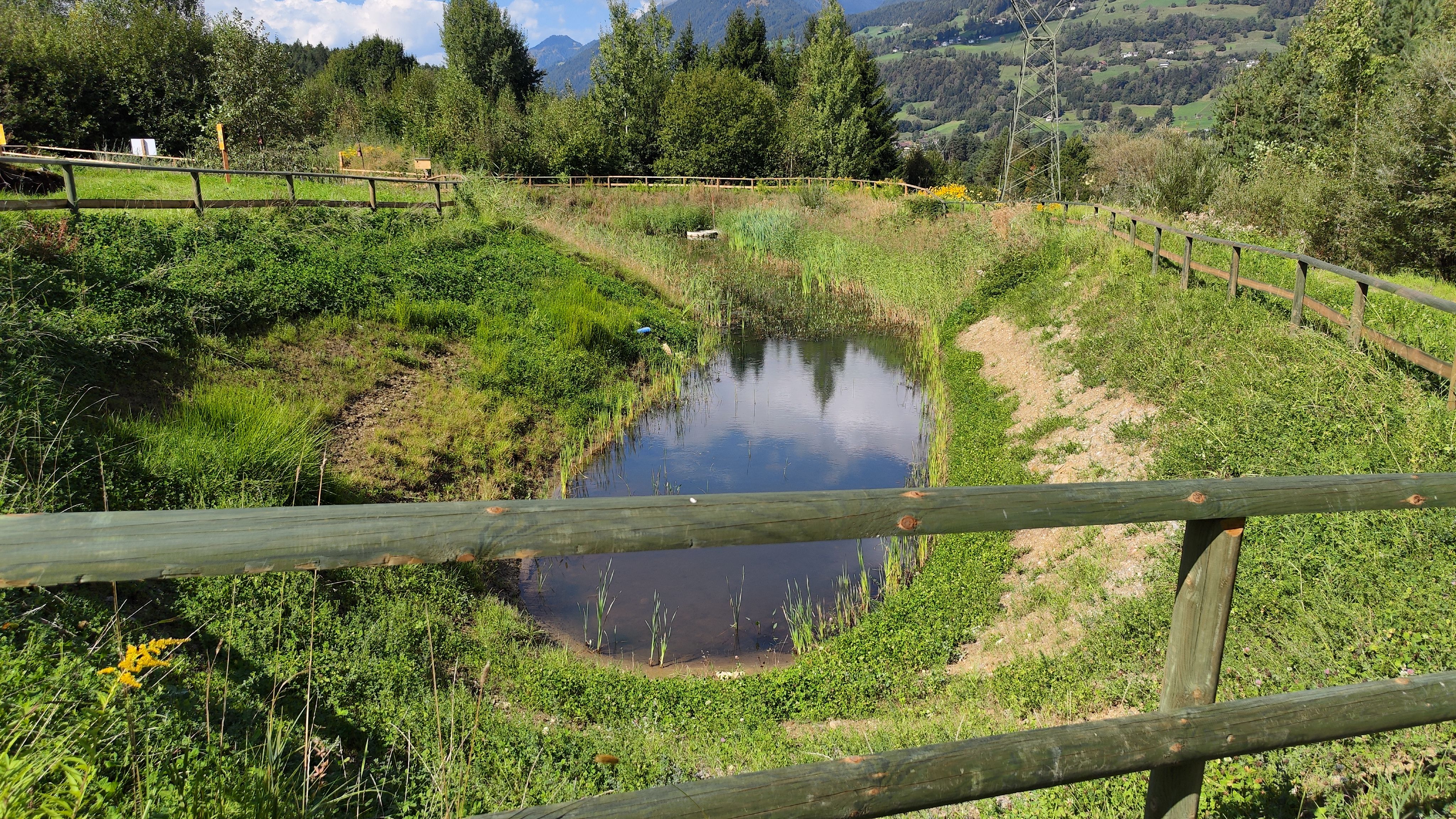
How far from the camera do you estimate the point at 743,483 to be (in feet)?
37.4

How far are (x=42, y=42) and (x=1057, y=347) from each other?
34.2 meters

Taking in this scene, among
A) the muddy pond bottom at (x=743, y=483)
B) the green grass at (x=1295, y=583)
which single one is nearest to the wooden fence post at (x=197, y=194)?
the muddy pond bottom at (x=743, y=483)

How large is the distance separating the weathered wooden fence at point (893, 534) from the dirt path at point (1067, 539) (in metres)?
2.39

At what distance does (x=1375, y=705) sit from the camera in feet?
6.41

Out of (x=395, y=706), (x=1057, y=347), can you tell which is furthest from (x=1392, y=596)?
(x=1057, y=347)

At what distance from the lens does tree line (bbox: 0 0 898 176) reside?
1109 inches

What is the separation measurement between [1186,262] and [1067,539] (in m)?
6.03

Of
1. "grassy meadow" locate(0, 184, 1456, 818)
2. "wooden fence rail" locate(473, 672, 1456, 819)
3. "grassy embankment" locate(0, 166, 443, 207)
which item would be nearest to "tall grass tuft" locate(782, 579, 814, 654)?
"grassy meadow" locate(0, 184, 1456, 818)

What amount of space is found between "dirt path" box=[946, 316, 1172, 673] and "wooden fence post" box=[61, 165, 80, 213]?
11.5m

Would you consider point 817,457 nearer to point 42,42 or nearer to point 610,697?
point 610,697

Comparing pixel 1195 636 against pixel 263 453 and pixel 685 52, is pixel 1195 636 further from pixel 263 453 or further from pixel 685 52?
pixel 685 52

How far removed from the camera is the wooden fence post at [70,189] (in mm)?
10094

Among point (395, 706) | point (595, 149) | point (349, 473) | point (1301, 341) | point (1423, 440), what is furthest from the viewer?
point (595, 149)

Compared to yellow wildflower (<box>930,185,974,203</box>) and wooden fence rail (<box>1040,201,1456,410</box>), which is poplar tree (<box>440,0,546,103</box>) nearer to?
yellow wildflower (<box>930,185,974,203</box>)
